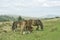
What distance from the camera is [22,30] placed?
67.8 ft

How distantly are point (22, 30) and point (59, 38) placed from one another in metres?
6.60

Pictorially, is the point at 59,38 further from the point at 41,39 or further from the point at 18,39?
the point at 18,39

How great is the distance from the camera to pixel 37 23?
24922 mm

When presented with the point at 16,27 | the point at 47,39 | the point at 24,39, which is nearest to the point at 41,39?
the point at 47,39

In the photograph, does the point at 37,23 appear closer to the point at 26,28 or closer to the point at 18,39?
the point at 26,28

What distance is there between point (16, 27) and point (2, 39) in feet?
29.9

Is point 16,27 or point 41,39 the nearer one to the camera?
point 41,39

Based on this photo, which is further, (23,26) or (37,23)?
(37,23)

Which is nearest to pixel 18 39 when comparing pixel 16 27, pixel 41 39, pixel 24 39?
pixel 24 39

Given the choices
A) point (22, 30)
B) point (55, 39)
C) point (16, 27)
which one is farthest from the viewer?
point (16, 27)

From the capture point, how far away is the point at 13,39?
14797 mm

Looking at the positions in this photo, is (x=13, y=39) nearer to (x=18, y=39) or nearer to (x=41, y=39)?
(x=18, y=39)

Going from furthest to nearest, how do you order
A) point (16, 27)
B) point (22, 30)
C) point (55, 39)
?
point (16, 27) < point (22, 30) < point (55, 39)

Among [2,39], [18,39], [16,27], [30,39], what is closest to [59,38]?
[30,39]
